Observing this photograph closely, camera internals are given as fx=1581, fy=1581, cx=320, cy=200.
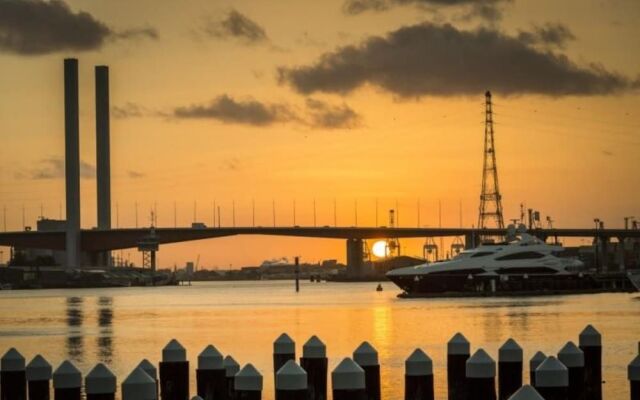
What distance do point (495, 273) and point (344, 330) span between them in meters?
41.9

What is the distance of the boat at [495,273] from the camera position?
106 m

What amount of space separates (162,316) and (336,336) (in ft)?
97.0

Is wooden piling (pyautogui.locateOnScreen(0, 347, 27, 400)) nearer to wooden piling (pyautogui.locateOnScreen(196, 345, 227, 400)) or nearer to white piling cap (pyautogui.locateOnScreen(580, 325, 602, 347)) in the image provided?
wooden piling (pyautogui.locateOnScreen(196, 345, 227, 400))

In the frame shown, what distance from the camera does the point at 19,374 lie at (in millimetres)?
21297

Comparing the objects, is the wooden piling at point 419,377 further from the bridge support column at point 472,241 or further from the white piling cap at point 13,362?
the bridge support column at point 472,241

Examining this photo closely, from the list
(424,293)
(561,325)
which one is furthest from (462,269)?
(561,325)

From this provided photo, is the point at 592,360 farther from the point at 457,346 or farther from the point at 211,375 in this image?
the point at 211,375

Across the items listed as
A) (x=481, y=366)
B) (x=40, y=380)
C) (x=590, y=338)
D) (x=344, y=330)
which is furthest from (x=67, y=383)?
(x=344, y=330)

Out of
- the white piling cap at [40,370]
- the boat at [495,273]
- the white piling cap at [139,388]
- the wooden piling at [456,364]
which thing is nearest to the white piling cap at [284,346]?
the wooden piling at [456,364]

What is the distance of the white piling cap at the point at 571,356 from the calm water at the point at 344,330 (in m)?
10.4

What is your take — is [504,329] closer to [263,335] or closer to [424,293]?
[263,335]

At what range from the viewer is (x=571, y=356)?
21.4 meters

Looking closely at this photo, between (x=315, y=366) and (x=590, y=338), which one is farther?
(x=590, y=338)

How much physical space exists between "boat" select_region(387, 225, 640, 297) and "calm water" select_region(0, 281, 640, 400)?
5089 mm
